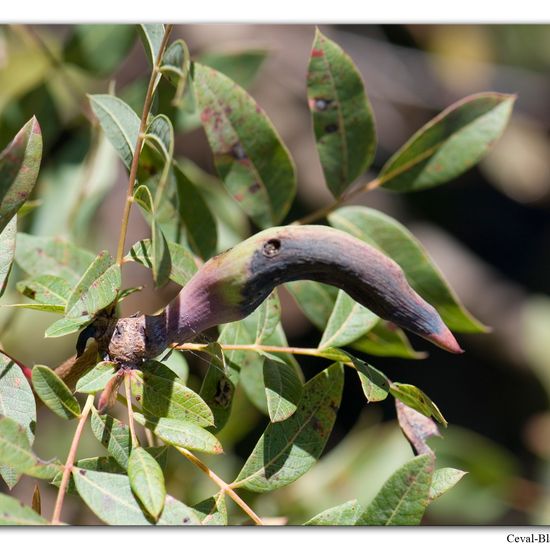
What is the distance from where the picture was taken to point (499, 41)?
8.99 feet

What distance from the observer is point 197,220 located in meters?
1.19

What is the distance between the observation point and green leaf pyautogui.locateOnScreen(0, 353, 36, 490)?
33.8 inches

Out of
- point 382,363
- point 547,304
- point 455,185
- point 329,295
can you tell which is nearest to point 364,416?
point 382,363

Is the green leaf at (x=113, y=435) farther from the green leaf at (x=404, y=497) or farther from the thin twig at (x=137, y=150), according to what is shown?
the green leaf at (x=404, y=497)

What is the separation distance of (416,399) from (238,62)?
82 centimetres

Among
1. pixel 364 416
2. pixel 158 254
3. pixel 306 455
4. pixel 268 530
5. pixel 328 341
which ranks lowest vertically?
pixel 364 416

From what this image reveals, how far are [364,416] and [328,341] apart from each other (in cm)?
147

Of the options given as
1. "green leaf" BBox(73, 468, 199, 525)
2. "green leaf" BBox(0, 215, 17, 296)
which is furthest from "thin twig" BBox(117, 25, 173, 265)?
"green leaf" BBox(73, 468, 199, 525)

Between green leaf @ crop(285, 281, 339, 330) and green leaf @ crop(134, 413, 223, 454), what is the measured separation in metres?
0.39

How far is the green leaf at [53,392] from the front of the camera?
0.81 m

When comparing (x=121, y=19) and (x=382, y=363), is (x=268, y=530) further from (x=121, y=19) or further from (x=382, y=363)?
(x=382, y=363)

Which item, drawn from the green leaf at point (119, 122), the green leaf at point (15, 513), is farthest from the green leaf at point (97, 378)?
the green leaf at point (119, 122)

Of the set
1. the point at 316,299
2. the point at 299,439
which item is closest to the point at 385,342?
the point at 316,299

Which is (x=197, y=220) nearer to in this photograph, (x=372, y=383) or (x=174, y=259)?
(x=174, y=259)
